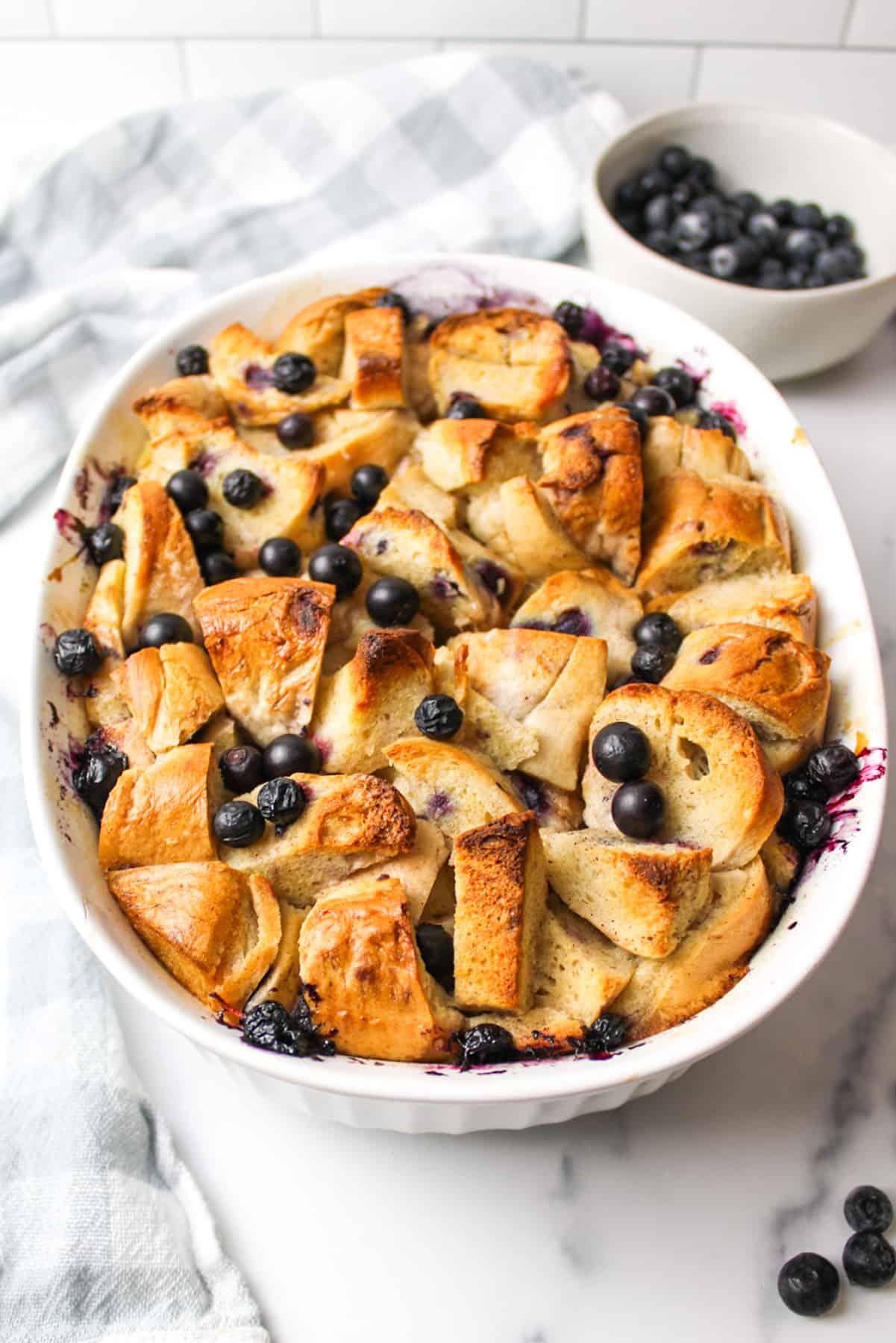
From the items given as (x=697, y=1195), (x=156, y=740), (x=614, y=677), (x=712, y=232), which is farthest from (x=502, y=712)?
(x=712, y=232)

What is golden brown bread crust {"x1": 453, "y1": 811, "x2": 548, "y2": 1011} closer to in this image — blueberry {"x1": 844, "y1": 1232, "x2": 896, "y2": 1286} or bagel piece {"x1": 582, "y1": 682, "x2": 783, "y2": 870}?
bagel piece {"x1": 582, "y1": 682, "x2": 783, "y2": 870}

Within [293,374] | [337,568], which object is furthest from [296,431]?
[337,568]

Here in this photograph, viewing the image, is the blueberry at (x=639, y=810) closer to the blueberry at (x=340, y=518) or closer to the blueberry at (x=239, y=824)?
the blueberry at (x=239, y=824)

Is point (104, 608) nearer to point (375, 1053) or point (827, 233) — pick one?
point (375, 1053)

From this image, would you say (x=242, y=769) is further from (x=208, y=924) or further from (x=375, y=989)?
(x=375, y=989)

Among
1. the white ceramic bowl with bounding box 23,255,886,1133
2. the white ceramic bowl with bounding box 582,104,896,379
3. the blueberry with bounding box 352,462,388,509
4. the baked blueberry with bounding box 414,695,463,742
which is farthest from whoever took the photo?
the white ceramic bowl with bounding box 582,104,896,379

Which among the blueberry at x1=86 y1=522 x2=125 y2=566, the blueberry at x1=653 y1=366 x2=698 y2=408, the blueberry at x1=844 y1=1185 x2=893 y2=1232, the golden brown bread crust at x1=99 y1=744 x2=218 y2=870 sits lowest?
the blueberry at x1=844 y1=1185 x2=893 y2=1232

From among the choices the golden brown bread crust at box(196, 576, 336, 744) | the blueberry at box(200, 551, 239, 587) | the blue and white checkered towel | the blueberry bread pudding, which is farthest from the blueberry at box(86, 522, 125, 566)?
the blue and white checkered towel
